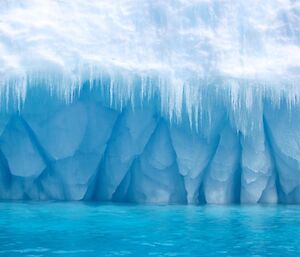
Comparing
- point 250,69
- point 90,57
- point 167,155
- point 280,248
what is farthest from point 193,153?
point 280,248

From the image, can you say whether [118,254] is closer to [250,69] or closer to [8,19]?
[250,69]

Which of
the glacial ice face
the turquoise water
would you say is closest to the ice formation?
the glacial ice face

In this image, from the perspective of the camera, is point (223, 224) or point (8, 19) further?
point (8, 19)

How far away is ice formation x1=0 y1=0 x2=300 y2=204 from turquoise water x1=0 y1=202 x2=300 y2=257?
5.72 ft

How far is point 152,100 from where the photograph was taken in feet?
45.2

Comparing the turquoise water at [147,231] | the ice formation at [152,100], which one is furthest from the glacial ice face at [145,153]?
the turquoise water at [147,231]

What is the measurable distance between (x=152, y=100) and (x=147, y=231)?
558 cm

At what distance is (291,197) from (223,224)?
229 inches

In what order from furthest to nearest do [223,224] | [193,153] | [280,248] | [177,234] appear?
[193,153]
[223,224]
[177,234]
[280,248]

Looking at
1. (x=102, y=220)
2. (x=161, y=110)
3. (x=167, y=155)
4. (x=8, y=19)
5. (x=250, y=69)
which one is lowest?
(x=102, y=220)

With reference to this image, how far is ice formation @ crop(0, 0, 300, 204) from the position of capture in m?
13.2

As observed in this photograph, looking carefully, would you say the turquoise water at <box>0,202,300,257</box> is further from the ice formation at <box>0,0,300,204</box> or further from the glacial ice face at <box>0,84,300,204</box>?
the ice formation at <box>0,0,300,204</box>

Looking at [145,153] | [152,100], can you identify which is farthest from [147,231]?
[145,153]

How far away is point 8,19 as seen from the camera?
1348 cm
